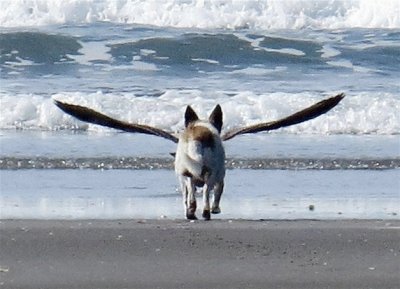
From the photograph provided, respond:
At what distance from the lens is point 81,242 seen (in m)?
7.23

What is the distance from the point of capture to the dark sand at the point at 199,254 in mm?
6250

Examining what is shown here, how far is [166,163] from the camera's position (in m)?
11.1

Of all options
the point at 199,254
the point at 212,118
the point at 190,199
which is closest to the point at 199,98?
the point at 212,118

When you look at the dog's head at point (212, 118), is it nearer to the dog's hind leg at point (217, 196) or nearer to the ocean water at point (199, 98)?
the dog's hind leg at point (217, 196)

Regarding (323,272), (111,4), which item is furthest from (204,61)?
(323,272)

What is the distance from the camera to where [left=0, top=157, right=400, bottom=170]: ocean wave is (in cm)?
1091

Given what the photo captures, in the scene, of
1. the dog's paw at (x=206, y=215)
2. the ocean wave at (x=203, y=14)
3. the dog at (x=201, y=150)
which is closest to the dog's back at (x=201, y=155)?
the dog at (x=201, y=150)

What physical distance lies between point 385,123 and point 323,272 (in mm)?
7551

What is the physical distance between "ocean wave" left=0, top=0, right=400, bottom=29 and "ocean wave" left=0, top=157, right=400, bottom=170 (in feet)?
41.3

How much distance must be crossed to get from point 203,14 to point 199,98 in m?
9.07

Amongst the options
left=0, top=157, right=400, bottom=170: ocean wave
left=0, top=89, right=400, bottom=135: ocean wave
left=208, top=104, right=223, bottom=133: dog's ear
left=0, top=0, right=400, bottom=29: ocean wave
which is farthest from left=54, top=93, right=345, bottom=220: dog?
left=0, top=0, right=400, bottom=29: ocean wave

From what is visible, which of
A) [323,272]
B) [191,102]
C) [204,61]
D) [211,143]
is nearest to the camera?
[323,272]

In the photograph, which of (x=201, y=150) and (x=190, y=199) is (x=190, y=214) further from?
(x=201, y=150)

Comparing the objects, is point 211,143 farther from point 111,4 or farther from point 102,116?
point 111,4
